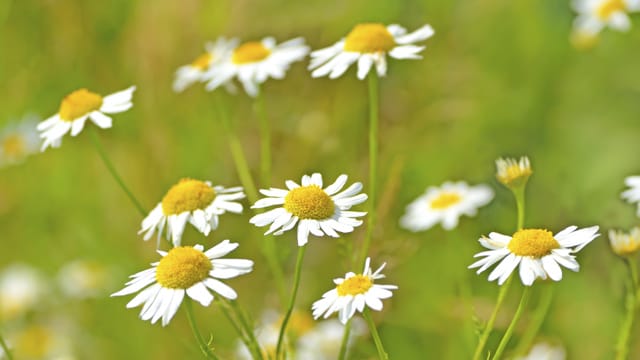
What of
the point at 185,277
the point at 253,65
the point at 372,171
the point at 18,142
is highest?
the point at 18,142

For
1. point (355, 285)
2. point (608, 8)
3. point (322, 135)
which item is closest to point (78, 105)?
point (355, 285)

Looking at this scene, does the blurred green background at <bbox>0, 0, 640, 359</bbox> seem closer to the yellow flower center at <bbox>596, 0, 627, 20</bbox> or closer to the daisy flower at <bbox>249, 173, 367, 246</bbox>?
the yellow flower center at <bbox>596, 0, 627, 20</bbox>

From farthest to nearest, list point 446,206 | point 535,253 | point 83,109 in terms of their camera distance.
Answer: point 446,206, point 83,109, point 535,253

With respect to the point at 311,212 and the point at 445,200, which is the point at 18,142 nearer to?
the point at 445,200

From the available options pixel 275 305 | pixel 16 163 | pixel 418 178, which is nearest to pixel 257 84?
pixel 275 305

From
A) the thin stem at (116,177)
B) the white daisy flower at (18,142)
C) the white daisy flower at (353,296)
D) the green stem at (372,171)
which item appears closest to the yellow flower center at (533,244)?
the white daisy flower at (353,296)
